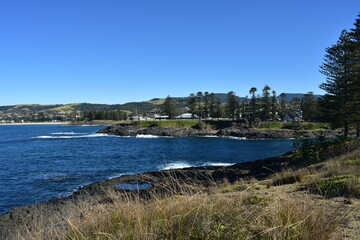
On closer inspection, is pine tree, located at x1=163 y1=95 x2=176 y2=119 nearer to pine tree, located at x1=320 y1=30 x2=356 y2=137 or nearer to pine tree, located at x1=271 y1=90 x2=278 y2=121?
pine tree, located at x1=271 y1=90 x2=278 y2=121

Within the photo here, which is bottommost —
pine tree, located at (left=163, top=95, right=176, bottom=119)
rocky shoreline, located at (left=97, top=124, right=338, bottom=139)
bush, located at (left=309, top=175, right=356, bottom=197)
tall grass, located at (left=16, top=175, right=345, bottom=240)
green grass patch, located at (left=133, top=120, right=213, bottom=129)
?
rocky shoreline, located at (left=97, top=124, right=338, bottom=139)

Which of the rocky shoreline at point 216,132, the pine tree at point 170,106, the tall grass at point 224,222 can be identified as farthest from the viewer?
the pine tree at point 170,106

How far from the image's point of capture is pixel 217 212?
11.9 feet

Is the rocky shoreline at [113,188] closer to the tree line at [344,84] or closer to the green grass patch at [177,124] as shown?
the tree line at [344,84]

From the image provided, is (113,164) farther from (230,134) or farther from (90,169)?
(230,134)

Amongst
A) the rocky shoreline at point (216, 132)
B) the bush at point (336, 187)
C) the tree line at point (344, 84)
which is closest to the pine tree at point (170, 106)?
the rocky shoreline at point (216, 132)

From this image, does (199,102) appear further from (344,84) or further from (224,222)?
(224,222)

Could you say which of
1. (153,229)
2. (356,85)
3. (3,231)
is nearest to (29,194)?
(3,231)

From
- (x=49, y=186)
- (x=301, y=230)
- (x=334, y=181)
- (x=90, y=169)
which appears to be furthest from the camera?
(x=90, y=169)

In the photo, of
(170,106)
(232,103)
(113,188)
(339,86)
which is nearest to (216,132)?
(232,103)

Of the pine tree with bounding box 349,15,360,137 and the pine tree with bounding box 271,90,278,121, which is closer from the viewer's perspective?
the pine tree with bounding box 349,15,360,137

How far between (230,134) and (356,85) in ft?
185

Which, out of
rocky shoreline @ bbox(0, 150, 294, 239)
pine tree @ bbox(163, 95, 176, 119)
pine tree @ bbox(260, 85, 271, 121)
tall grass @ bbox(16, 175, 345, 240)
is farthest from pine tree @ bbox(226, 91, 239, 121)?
tall grass @ bbox(16, 175, 345, 240)

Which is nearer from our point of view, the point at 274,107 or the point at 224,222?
the point at 224,222
